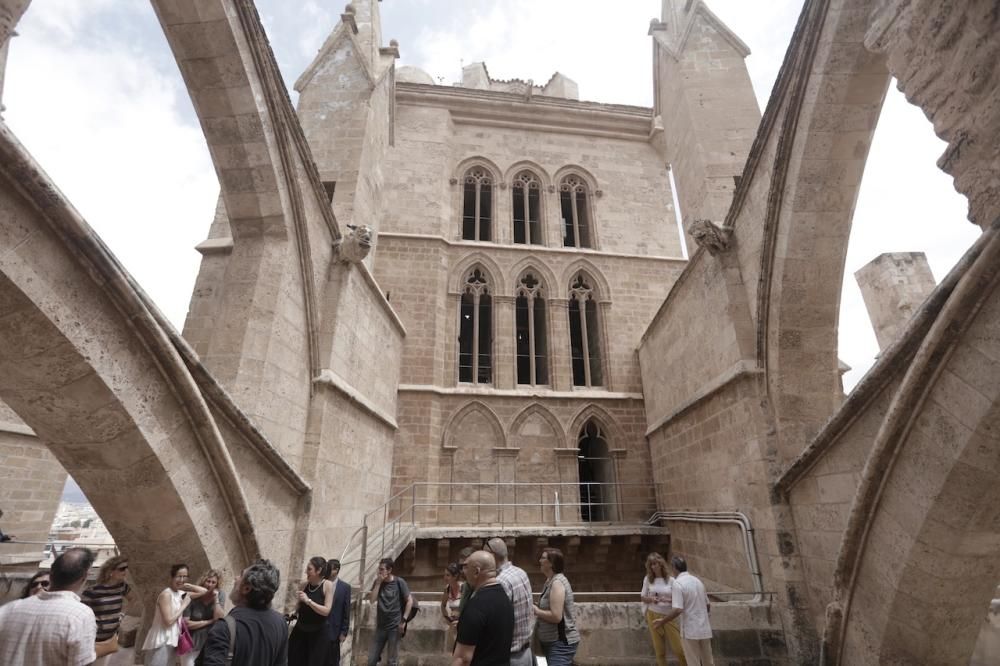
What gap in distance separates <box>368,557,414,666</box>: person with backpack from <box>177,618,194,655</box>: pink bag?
1.29 m

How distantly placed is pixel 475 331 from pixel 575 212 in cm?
436

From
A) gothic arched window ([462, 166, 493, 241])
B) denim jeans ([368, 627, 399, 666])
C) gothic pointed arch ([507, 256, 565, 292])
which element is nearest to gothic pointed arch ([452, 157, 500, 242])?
gothic arched window ([462, 166, 493, 241])

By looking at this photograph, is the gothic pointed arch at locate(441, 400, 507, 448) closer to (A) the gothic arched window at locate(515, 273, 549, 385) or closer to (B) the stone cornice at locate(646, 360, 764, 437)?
(A) the gothic arched window at locate(515, 273, 549, 385)

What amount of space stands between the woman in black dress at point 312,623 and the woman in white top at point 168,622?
707mm

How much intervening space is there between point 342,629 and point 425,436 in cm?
571

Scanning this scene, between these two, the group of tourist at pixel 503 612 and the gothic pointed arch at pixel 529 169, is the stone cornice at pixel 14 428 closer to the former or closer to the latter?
the group of tourist at pixel 503 612

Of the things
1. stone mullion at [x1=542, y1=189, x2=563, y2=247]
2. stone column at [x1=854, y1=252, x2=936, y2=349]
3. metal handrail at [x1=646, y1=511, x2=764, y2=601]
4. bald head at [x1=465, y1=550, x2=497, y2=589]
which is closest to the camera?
bald head at [x1=465, y1=550, x2=497, y2=589]

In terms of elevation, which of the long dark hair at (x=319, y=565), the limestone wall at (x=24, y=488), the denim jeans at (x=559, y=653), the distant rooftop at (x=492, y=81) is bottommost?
the denim jeans at (x=559, y=653)

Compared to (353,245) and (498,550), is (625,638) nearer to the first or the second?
(498,550)

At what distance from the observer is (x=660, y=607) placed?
3762 mm

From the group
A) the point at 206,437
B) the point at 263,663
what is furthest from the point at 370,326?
the point at 263,663

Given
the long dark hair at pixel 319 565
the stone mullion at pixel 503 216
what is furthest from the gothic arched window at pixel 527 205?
the long dark hair at pixel 319 565

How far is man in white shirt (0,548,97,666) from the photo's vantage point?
72.8 inches

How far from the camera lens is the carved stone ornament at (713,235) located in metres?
5.75
